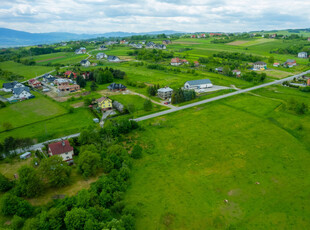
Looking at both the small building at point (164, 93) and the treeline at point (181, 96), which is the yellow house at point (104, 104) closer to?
the small building at point (164, 93)

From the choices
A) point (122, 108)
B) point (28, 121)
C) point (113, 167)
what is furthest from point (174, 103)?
point (28, 121)

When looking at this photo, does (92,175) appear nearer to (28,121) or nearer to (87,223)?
(87,223)

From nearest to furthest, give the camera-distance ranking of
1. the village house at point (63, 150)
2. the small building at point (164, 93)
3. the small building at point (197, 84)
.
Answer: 1. the village house at point (63, 150)
2. the small building at point (164, 93)
3. the small building at point (197, 84)

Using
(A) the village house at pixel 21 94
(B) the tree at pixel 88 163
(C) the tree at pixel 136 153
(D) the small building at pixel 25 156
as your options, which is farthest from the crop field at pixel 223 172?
(A) the village house at pixel 21 94

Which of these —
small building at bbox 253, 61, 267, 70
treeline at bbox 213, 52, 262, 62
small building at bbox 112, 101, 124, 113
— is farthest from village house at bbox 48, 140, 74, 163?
treeline at bbox 213, 52, 262, 62

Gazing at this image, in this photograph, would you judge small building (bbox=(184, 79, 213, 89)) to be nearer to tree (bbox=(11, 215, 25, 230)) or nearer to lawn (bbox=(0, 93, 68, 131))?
lawn (bbox=(0, 93, 68, 131))

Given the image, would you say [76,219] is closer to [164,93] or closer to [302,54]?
[164,93]

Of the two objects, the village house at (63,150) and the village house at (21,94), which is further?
→ the village house at (21,94)
